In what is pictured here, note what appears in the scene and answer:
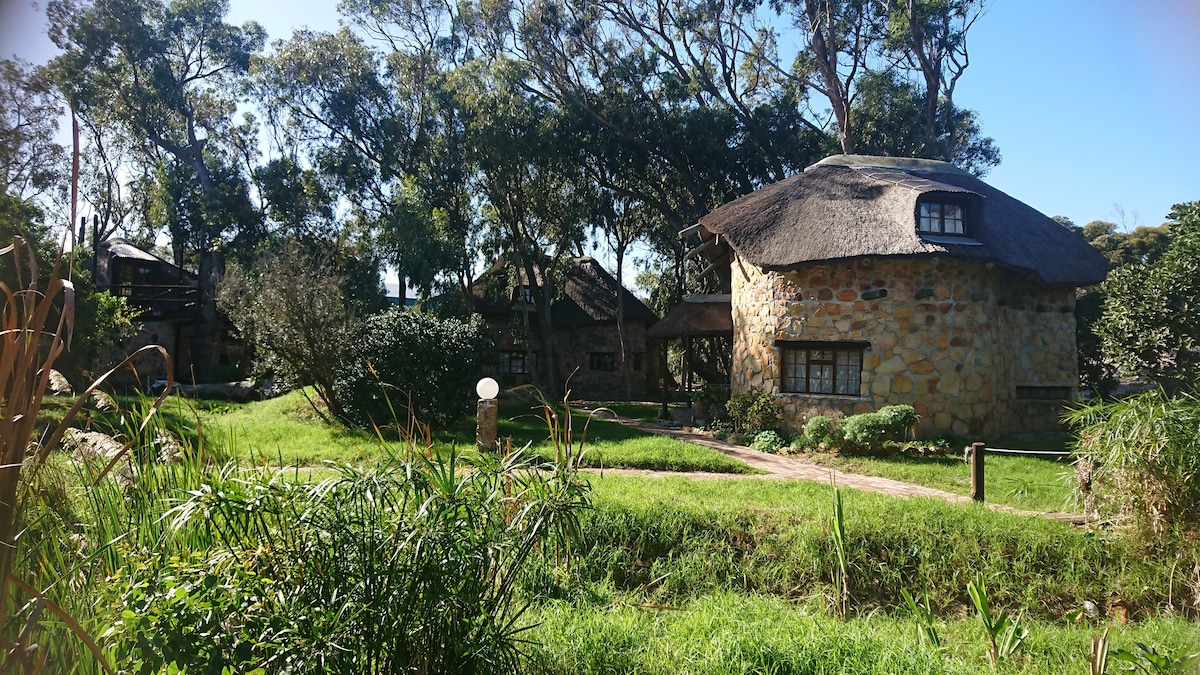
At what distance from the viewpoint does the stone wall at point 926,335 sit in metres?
12.7

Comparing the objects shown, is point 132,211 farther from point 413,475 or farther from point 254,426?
point 413,475

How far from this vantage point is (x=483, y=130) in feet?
63.7

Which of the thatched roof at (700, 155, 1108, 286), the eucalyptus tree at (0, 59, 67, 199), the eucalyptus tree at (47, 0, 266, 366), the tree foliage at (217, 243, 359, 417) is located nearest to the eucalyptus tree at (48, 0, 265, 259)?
the eucalyptus tree at (47, 0, 266, 366)

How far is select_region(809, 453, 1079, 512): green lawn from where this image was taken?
808 cm

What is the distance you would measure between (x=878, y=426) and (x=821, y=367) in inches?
84.4

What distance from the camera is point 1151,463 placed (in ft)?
18.9

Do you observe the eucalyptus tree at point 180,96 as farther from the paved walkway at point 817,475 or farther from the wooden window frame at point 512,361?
the paved walkway at point 817,475

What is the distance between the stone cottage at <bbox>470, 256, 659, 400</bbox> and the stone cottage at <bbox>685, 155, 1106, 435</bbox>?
32.2 ft

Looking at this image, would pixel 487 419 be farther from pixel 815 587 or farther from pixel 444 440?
pixel 815 587

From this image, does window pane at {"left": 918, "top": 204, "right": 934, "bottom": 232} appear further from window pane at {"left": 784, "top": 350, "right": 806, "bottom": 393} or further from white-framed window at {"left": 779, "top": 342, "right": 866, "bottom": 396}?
window pane at {"left": 784, "top": 350, "right": 806, "bottom": 393}

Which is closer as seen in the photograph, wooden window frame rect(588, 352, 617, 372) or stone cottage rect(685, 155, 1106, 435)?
stone cottage rect(685, 155, 1106, 435)

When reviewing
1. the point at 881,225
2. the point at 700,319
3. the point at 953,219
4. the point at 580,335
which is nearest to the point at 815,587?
the point at 881,225

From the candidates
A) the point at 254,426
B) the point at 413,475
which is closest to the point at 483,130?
the point at 254,426

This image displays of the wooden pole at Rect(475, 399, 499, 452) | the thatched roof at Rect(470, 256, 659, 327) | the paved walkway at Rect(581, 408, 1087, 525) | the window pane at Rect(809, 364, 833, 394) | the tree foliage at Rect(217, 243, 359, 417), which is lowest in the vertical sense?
the paved walkway at Rect(581, 408, 1087, 525)
